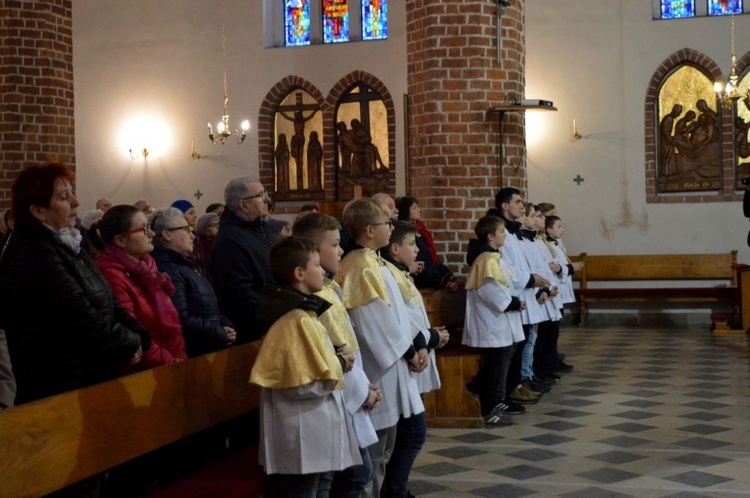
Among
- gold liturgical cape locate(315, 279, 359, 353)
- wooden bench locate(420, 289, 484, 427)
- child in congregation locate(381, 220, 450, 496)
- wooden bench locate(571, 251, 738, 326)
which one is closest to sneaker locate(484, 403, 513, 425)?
wooden bench locate(420, 289, 484, 427)

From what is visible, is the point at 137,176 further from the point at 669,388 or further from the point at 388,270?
the point at 388,270

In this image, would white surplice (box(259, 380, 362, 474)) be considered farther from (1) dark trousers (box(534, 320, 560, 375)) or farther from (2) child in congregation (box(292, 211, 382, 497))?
(1) dark trousers (box(534, 320, 560, 375))

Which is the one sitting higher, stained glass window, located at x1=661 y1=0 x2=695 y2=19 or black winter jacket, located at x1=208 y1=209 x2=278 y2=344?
stained glass window, located at x1=661 y1=0 x2=695 y2=19

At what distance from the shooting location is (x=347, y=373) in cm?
449

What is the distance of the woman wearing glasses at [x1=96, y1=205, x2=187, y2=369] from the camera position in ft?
15.8

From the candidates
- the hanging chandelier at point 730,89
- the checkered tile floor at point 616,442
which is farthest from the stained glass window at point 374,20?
the checkered tile floor at point 616,442

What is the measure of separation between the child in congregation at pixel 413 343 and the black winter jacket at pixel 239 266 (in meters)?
0.71

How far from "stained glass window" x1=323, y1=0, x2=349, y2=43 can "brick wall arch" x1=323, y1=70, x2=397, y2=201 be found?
83 cm

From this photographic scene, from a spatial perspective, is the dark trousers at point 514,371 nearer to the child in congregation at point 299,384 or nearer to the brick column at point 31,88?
the child in congregation at point 299,384

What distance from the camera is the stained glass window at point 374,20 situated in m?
16.6

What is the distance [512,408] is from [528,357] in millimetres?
1053

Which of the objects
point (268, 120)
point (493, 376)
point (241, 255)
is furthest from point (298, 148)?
point (241, 255)

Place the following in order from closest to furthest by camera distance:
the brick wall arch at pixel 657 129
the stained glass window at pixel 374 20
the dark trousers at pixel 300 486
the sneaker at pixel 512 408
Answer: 1. the dark trousers at pixel 300 486
2. the sneaker at pixel 512 408
3. the brick wall arch at pixel 657 129
4. the stained glass window at pixel 374 20

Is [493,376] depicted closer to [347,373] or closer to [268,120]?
[347,373]
